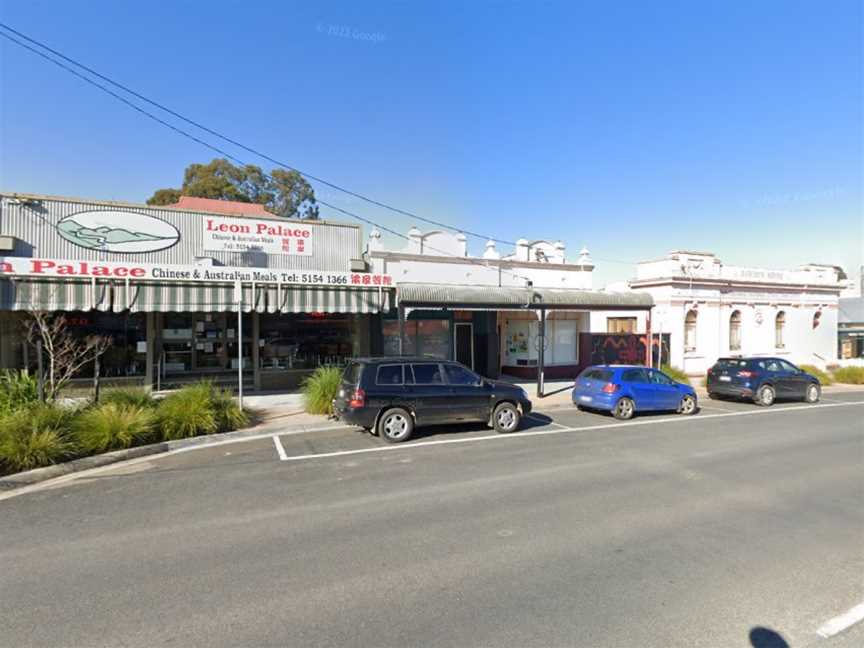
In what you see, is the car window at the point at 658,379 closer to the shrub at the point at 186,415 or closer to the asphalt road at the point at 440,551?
the asphalt road at the point at 440,551

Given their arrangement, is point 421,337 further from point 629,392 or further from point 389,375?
point 389,375

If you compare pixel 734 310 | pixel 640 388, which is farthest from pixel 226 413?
pixel 734 310

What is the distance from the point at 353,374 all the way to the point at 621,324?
1859 centimetres

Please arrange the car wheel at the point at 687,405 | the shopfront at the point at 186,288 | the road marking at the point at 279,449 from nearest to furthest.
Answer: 1. the road marking at the point at 279,449
2. the shopfront at the point at 186,288
3. the car wheel at the point at 687,405

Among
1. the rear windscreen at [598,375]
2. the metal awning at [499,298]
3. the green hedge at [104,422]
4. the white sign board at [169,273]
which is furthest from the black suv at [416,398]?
the white sign board at [169,273]

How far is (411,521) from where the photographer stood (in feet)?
18.1

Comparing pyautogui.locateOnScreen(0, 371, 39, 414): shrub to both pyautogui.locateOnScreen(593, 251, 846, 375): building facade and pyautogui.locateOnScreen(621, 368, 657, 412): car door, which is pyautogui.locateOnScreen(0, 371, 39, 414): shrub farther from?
pyautogui.locateOnScreen(593, 251, 846, 375): building facade

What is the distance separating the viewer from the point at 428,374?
401 inches

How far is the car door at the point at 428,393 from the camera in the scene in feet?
32.5

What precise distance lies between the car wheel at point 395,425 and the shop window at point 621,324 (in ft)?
58.7

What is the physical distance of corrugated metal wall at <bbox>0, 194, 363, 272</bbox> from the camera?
43.7ft

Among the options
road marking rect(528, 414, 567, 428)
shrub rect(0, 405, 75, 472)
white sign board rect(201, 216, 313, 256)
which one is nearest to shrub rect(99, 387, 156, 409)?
shrub rect(0, 405, 75, 472)

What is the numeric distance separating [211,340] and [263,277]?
3017 millimetres

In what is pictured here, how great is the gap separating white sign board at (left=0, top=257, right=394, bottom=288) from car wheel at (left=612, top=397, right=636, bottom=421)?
7.42m
